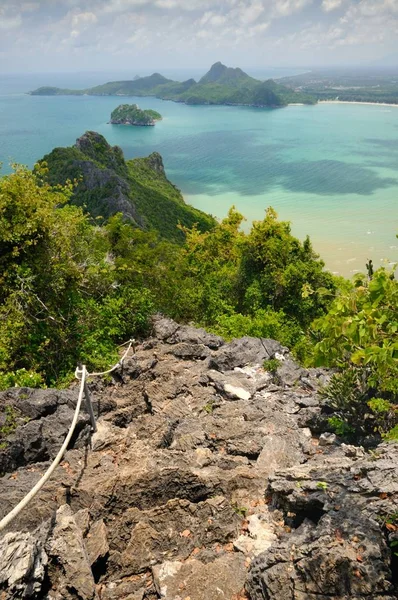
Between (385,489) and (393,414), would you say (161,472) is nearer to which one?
(385,489)

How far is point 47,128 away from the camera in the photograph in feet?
417

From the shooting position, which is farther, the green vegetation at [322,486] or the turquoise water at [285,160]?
the turquoise water at [285,160]

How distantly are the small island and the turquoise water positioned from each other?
17.2 ft

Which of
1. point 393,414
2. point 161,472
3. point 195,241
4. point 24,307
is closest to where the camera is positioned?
point 161,472

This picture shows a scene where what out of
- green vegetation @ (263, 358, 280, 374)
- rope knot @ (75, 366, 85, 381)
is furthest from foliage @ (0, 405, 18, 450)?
green vegetation @ (263, 358, 280, 374)

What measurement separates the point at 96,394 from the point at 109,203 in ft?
138

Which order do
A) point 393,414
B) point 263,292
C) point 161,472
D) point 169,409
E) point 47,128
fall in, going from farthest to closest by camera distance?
point 47,128, point 263,292, point 169,409, point 393,414, point 161,472

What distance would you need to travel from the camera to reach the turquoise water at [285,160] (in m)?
51.3

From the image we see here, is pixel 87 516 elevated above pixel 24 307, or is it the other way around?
pixel 24 307

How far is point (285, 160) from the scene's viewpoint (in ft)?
294

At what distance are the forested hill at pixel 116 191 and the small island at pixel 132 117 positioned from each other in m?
81.5

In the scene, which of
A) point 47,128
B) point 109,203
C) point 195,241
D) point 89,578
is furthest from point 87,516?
point 47,128

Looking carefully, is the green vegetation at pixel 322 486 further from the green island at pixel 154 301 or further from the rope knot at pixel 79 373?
the rope knot at pixel 79 373

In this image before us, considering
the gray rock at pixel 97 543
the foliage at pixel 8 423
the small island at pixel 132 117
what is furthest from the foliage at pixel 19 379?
the small island at pixel 132 117
